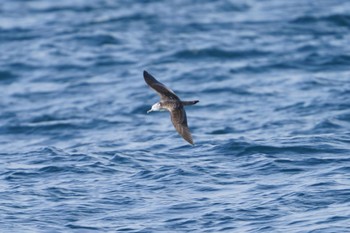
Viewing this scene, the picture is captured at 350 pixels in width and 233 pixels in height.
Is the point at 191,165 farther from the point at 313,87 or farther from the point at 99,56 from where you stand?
the point at 99,56

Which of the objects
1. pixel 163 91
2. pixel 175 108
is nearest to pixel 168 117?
pixel 163 91

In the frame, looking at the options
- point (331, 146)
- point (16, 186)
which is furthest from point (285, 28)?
point (16, 186)

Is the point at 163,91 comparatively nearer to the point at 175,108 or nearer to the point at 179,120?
the point at 175,108

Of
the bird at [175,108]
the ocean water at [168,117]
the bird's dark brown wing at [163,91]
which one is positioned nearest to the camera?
the bird at [175,108]

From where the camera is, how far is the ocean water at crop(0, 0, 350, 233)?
15.8 m

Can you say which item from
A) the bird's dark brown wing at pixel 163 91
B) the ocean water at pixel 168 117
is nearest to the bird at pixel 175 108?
the bird's dark brown wing at pixel 163 91

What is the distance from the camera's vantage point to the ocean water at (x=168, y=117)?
15766 mm

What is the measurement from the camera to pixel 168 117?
22359 millimetres

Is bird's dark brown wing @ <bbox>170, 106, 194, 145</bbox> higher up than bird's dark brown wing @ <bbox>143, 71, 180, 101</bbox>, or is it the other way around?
bird's dark brown wing @ <bbox>143, 71, 180, 101</bbox>

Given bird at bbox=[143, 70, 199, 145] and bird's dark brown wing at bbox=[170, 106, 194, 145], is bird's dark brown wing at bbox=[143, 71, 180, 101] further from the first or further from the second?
bird's dark brown wing at bbox=[170, 106, 194, 145]

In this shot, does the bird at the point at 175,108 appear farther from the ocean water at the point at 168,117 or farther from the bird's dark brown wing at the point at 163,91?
the ocean water at the point at 168,117

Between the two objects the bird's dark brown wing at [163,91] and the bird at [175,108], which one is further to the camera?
the bird's dark brown wing at [163,91]

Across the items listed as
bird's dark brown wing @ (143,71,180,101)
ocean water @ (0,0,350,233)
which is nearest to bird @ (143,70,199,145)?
bird's dark brown wing @ (143,71,180,101)

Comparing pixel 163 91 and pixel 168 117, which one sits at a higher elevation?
pixel 163 91
